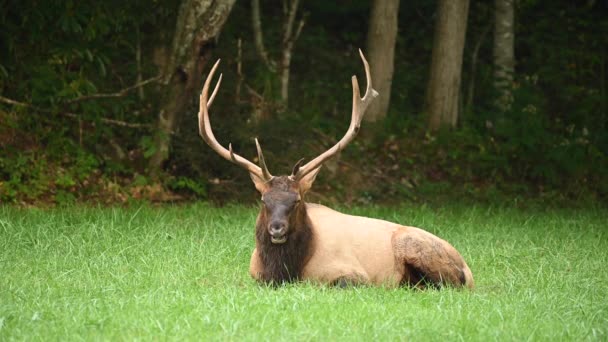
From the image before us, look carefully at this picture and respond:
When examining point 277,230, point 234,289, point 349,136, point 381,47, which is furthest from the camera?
point 381,47

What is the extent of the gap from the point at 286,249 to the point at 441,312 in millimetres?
1601

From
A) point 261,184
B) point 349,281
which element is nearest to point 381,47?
point 261,184

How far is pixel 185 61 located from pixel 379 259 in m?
5.74

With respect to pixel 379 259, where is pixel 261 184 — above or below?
above

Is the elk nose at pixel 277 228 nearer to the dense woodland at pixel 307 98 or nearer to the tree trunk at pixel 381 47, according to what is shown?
the dense woodland at pixel 307 98

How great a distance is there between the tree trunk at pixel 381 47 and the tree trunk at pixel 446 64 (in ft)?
2.51

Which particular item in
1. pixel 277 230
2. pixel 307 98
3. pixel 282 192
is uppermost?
pixel 307 98

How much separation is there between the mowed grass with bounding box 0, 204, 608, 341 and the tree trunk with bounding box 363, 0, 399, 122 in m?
4.38

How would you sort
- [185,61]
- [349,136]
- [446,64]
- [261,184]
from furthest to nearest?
[446,64] → [185,61] → [349,136] → [261,184]

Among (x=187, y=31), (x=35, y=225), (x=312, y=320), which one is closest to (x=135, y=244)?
(x=35, y=225)

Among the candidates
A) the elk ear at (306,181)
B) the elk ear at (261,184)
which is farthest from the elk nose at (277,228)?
the elk ear at (306,181)

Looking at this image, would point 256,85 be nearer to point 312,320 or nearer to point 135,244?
point 135,244

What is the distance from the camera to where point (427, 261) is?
8.11m

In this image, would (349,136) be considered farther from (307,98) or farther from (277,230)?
(307,98)
